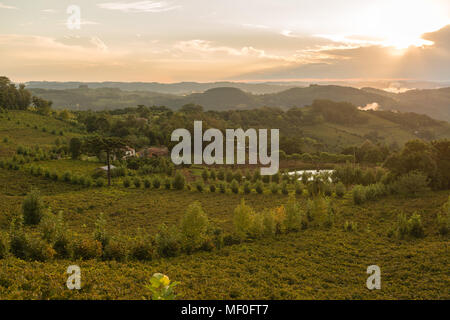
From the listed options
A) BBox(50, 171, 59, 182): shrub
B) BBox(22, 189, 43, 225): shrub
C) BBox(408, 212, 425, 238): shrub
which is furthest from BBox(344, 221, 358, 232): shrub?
BBox(50, 171, 59, 182): shrub

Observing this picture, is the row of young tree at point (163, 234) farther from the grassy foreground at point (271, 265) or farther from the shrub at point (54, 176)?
the shrub at point (54, 176)

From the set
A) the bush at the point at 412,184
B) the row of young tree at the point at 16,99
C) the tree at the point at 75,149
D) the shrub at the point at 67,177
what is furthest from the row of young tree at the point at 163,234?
the row of young tree at the point at 16,99

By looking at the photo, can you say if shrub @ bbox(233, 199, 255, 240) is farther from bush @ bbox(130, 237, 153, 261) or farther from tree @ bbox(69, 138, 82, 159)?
tree @ bbox(69, 138, 82, 159)

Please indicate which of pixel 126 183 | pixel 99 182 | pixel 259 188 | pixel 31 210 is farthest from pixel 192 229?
pixel 99 182
